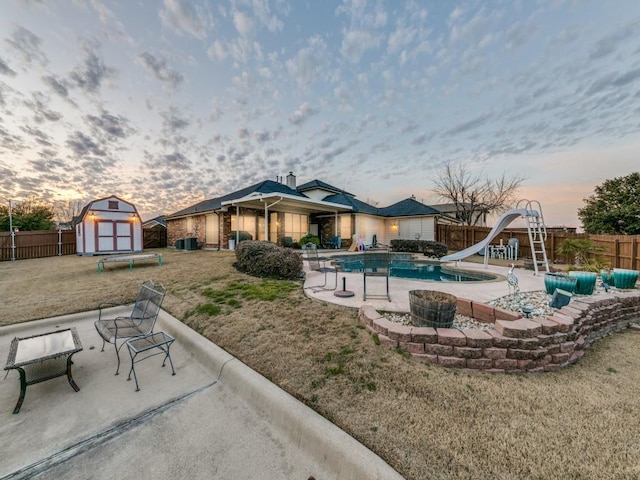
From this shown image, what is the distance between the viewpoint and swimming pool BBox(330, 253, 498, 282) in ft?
25.7

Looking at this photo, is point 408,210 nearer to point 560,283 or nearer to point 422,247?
point 422,247

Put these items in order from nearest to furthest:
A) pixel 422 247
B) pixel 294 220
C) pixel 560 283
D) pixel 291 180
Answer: pixel 560 283
pixel 422 247
pixel 294 220
pixel 291 180

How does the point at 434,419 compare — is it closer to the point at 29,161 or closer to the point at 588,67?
the point at 588,67

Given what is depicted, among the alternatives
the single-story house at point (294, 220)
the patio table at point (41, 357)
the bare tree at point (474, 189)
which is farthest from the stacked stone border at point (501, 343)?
the bare tree at point (474, 189)

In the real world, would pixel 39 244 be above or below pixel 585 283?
above

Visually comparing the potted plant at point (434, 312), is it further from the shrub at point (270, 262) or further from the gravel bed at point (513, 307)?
the shrub at point (270, 262)

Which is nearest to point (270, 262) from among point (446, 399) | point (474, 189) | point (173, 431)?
point (173, 431)

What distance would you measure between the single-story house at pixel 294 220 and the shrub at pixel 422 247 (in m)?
2.68

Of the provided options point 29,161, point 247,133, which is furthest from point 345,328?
point 29,161

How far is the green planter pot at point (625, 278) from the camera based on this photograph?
17.1 ft

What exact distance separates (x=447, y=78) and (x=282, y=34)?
7.08m

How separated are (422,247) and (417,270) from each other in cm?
450

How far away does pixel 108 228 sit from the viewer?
1534 cm

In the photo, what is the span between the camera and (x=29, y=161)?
13.2 meters
